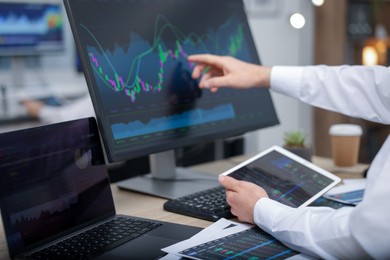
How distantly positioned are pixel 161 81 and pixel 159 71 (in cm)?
2

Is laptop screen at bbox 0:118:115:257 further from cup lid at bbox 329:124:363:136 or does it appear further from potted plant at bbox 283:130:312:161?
cup lid at bbox 329:124:363:136

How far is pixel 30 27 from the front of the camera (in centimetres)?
378

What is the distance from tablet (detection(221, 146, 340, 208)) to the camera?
113 cm

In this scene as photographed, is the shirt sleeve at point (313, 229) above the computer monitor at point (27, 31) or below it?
below

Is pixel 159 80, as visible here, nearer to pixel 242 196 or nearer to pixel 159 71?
pixel 159 71

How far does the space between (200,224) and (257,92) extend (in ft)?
1.80

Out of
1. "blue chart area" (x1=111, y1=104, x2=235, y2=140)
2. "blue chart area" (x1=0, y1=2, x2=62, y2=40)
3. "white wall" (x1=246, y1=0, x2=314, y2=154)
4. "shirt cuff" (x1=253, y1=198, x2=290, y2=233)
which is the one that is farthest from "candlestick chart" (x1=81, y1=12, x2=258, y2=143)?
"blue chart area" (x1=0, y1=2, x2=62, y2=40)

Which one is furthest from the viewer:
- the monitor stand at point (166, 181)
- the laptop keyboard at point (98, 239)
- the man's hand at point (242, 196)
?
the monitor stand at point (166, 181)

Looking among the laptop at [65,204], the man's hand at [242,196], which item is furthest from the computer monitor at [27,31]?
the man's hand at [242,196]

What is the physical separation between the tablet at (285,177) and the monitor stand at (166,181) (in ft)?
0.59

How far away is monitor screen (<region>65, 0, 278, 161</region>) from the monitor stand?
0.36ft

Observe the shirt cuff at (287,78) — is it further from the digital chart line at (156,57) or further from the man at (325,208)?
the digital chart line at (156,57)

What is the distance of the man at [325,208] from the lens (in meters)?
0.80

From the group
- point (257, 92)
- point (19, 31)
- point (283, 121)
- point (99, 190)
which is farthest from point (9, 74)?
point (99, 190)
